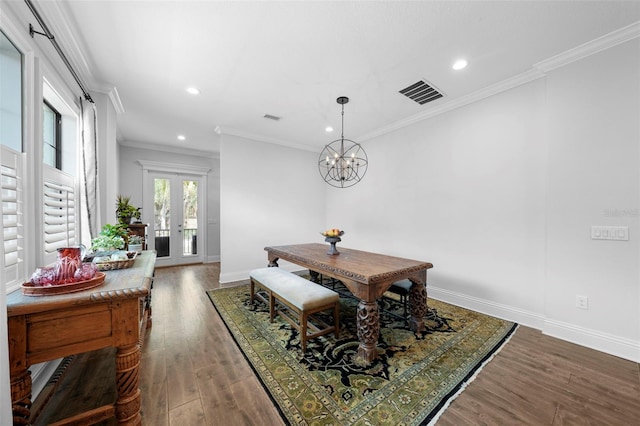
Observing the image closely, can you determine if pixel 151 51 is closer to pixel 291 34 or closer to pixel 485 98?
pixel 291 34

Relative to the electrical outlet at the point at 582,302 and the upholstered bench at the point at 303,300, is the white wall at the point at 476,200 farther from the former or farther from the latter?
the upholstered bench at the point at 303,300

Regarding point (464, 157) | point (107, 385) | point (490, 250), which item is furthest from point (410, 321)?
point (107, 385)

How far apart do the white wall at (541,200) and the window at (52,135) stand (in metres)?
4.31

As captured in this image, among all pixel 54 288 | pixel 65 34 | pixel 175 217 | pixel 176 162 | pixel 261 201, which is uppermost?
pixel 65 34

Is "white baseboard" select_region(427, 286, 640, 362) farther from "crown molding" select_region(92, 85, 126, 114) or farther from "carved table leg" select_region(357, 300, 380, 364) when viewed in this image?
"crown molding" select_region(92, 85, 126, 114)

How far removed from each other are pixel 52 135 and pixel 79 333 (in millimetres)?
2143

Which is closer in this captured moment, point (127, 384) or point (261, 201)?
point (127, 384)

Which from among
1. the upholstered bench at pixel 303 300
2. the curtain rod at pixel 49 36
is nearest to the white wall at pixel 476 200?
the upholstered bench at pixel 303 300

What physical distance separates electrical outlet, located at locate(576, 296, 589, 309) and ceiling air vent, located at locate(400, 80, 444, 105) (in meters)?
2.69

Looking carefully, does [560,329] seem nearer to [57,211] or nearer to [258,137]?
[57,211]

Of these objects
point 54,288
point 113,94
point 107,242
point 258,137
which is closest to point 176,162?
point 258,137

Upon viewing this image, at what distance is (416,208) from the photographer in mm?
3854

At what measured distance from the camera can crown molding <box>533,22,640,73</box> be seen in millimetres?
2061

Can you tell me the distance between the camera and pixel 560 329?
2430 mm
